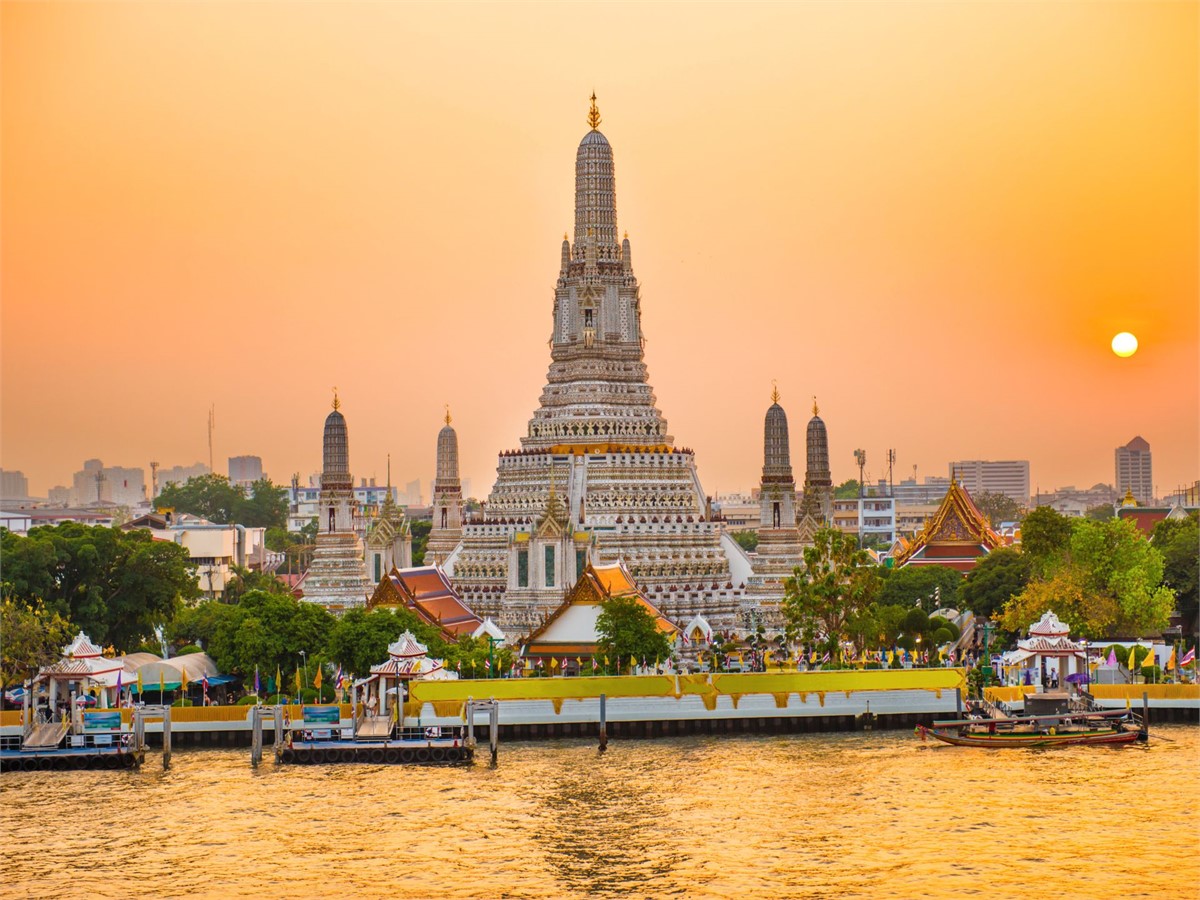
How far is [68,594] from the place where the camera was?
2889 inches

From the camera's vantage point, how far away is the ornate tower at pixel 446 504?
10131 cm

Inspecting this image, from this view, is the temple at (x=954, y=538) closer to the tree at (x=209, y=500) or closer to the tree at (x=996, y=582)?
the tree at (x=996, y=582)

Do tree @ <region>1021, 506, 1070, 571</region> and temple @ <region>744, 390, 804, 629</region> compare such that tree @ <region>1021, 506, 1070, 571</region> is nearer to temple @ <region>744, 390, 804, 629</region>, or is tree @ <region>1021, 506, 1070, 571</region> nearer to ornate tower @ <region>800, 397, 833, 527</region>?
temple @ <region>744, 390, 804, 629</region>

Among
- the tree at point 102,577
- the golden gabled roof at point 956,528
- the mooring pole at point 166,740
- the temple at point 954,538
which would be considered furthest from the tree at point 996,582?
the mooring pole at point 166,740

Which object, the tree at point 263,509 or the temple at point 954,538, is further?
the tree at point 263,509

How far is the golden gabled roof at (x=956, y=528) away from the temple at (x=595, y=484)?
21.2 meters

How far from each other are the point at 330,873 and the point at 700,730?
21.6 meters

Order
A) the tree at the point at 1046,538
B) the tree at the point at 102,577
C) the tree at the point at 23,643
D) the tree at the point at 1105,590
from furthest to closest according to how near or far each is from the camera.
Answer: the tree at the point at 1046,538 < the tree at the point at 1105,590 < the tree at the point at 102,577 < the tree at the point at 23,643

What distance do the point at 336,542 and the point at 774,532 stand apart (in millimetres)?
19090

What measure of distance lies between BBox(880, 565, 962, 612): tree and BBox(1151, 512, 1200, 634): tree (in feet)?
43.1

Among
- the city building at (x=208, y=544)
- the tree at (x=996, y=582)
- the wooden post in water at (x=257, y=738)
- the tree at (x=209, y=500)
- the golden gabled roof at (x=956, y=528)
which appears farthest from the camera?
the tree at (x=209, y=500)

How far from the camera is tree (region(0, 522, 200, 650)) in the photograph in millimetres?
71438

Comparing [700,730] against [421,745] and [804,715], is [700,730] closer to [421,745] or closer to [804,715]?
[804,715]

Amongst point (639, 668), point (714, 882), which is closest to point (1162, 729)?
point (639, 668)
